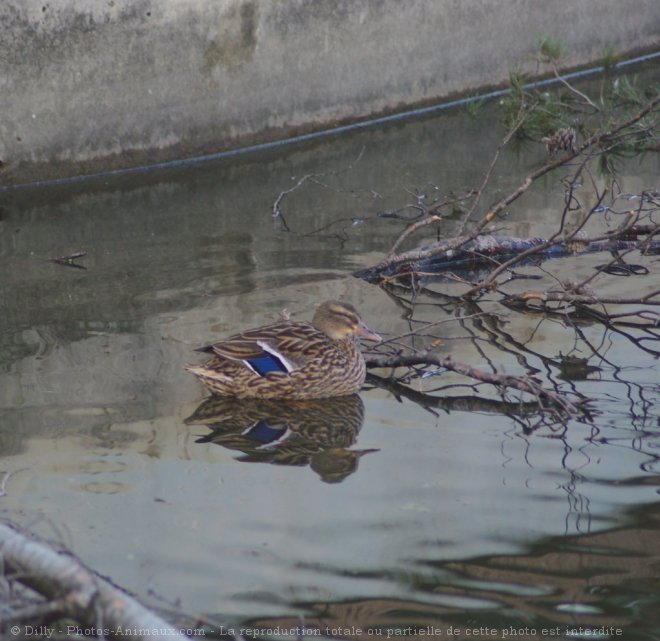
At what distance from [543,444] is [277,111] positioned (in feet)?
24.9

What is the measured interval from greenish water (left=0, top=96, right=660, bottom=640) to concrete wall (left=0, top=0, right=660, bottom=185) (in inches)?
78.7

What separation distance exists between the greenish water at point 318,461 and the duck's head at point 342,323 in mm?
345

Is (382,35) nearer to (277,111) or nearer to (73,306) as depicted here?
(277,111)

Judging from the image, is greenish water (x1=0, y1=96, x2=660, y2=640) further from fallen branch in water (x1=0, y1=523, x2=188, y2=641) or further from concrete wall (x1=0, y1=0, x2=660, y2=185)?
concrete wall (x1=0, y1=0, x2=660, y2=185)

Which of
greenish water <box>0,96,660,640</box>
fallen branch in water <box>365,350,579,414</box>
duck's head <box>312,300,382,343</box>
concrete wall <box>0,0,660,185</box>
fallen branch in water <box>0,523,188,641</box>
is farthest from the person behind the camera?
concrete wall <box>0,0,660,185</box>

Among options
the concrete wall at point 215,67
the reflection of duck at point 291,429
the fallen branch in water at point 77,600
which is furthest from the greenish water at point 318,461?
the concrete wall at point 215,67

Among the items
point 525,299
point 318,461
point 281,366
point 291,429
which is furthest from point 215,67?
point 318,461

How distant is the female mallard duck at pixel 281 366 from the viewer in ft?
21.4

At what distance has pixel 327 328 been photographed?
689 centimetres

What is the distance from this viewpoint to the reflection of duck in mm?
5816

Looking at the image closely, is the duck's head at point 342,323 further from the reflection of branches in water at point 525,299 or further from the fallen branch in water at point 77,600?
the fallen branch in water at point 77,600

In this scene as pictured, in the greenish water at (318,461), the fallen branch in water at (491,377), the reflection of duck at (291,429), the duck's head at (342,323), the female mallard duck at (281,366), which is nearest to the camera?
the greenish water at (318,461)

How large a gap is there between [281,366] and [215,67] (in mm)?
6373

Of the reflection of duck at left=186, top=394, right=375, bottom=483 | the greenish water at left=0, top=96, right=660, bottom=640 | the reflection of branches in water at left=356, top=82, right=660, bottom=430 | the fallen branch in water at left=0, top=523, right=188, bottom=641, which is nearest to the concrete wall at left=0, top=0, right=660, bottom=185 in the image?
the greenish water at left=0, top=96, right=660, bottom=640
